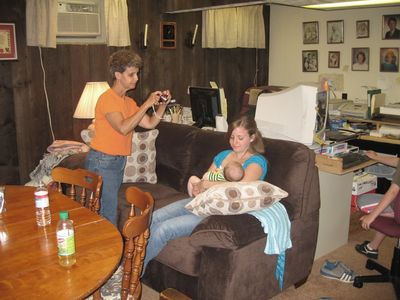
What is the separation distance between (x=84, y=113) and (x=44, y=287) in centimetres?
300

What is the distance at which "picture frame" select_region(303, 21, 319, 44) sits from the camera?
5.86 meters

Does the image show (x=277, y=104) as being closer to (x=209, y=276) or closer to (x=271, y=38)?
(x=209, y=276)

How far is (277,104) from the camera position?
3285mm

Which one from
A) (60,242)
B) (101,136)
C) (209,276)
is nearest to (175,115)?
(101,136)

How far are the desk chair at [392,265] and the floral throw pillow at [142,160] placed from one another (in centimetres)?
179

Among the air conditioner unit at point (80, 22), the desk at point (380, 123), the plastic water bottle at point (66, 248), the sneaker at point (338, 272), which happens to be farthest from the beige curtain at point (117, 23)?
the plastic water bottle at point (66, 248)

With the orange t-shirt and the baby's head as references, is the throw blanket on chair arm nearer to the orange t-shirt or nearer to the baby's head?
the baby's head

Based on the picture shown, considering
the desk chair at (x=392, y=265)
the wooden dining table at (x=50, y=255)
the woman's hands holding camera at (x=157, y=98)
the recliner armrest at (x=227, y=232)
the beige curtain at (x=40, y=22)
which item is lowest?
the desk chair at (x=392, y=265)

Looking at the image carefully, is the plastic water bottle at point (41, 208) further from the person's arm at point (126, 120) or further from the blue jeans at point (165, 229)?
the person's arm at point (126, 120)

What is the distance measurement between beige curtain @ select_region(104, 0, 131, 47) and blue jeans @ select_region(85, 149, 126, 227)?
232 cm

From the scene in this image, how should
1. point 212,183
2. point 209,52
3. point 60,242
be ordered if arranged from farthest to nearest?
point 209,52 → point 212,183 → point 60,242

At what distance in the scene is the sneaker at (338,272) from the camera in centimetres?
297

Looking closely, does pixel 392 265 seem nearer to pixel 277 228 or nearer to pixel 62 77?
pixel 277 228

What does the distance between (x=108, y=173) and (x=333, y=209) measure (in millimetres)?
1770
